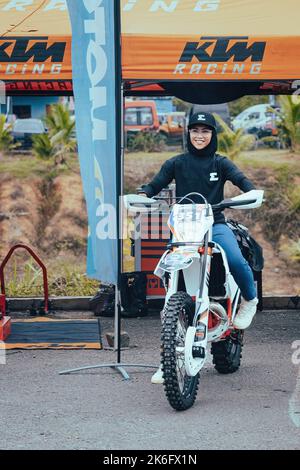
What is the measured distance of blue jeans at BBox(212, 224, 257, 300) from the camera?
25.0 feet

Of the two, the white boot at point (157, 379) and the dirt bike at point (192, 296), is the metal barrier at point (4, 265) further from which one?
the dirt bike at point (192, 296)

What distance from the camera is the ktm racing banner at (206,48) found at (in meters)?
9.88

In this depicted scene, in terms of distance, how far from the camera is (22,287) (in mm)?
14180

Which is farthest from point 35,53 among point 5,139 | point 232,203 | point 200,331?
point 5,139

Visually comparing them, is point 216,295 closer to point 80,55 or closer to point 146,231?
point 80,55

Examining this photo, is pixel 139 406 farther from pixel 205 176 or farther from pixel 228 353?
pixel 205 176

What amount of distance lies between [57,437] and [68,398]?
1.22 m

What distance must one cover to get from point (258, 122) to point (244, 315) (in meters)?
21.8

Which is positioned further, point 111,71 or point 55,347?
point 55,347

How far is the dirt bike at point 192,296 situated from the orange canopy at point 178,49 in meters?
2.44

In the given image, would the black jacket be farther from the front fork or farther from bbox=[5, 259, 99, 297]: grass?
bbox=[5, 259, 99, 297]: grass

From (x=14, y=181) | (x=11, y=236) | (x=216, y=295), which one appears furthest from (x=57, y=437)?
(x=14, y=181)

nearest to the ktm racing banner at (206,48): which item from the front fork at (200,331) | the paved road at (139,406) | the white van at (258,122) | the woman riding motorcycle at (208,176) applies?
the woman riding motorcycle at (208,176)

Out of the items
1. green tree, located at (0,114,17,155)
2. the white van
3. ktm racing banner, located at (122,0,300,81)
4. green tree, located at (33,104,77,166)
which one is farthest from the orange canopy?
the white van
